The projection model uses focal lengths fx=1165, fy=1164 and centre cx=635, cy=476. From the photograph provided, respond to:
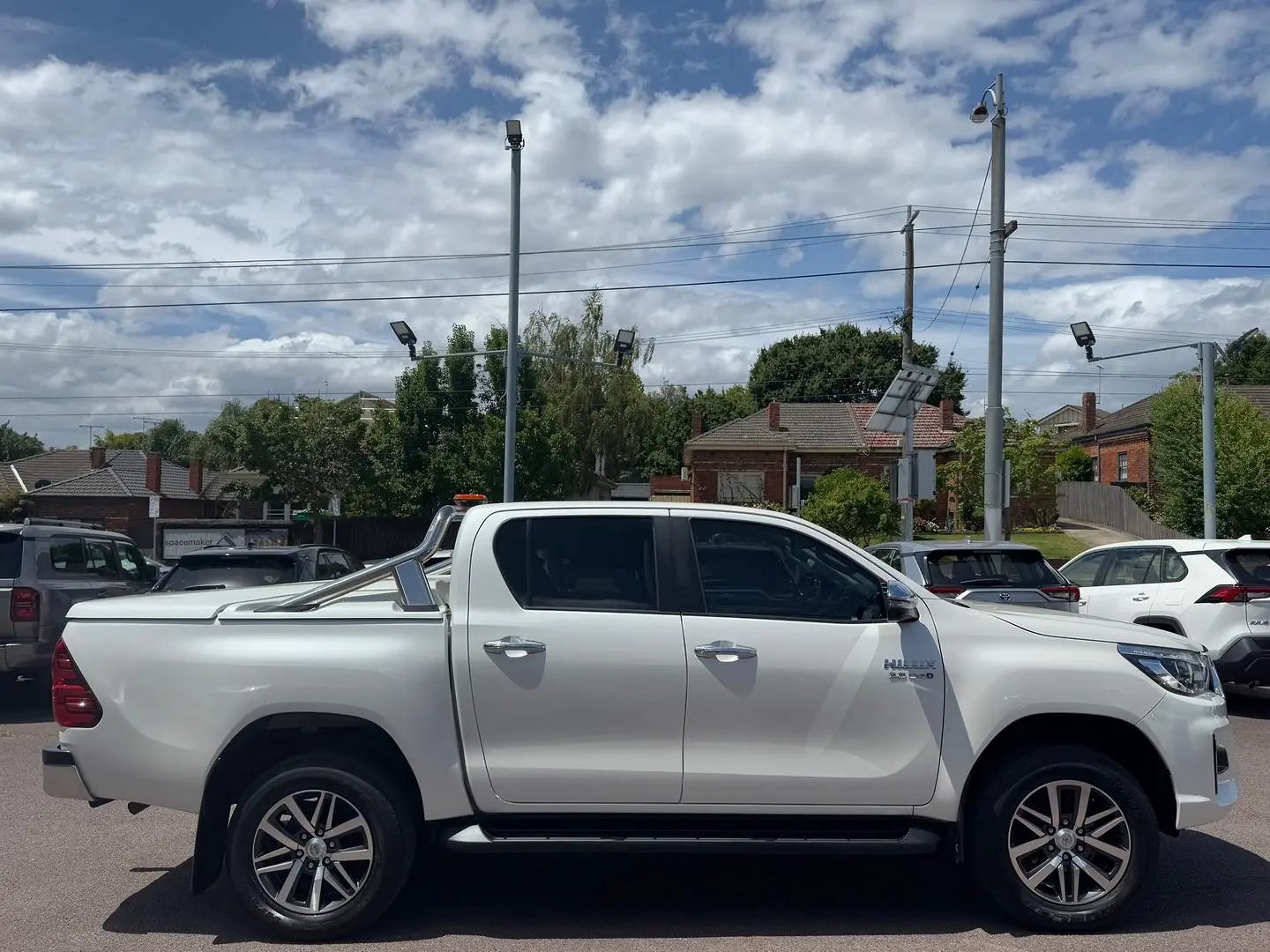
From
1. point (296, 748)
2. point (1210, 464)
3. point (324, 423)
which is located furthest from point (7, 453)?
point (296, 748)

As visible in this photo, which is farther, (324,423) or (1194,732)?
(324,423)

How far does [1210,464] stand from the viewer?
21359 millimetres

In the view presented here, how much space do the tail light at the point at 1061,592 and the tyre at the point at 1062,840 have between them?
19.3ft

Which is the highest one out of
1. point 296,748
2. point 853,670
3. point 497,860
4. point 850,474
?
point 850,474

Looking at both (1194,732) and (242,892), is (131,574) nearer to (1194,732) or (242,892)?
(242,892)

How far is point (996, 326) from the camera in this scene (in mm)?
16938

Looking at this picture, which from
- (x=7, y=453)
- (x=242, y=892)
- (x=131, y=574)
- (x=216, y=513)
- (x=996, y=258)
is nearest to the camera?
(x=242, y=892)

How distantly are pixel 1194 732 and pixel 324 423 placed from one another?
36.8 metres

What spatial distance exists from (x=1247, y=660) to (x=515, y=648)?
8273mm

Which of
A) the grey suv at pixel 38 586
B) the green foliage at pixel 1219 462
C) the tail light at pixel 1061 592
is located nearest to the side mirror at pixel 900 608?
the tail light at pixel 1061 592

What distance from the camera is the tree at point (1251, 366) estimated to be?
7225cm

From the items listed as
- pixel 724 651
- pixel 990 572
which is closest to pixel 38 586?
pixel 724 651

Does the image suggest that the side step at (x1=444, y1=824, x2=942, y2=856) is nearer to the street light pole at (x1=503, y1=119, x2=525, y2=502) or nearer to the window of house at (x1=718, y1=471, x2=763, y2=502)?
the street light pole at (x1=503, y1=119, x2=525, y2=502)

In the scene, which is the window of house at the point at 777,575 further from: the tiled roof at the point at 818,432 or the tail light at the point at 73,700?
the tiled roof at the point at 818,432
